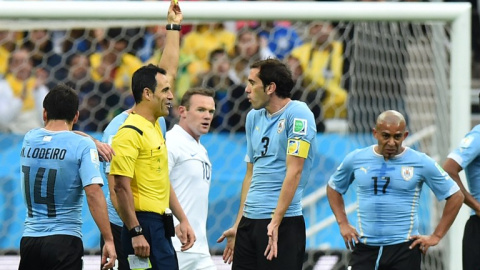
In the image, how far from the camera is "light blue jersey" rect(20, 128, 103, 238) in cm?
614

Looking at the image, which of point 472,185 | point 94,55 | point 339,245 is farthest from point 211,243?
point 472,185

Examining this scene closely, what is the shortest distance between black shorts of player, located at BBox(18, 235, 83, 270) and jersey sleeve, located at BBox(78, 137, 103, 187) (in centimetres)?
41

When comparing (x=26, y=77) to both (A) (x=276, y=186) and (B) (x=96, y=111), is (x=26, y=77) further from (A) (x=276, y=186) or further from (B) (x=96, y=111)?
(A) (x=276, y=186)

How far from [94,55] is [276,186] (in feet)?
10.9

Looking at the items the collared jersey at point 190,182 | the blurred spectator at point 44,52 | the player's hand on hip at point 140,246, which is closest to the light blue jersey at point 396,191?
the collared jersey at point 190,182

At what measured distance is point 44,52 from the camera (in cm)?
940

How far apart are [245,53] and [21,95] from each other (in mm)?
2169

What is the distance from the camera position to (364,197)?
7.09 metres

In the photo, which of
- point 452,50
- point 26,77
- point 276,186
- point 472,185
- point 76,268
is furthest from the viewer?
point 26,77

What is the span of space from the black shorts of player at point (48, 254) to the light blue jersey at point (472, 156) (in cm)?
295

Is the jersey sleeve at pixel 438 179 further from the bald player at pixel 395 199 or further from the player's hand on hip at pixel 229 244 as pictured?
the player's hand on hip at pixel 229 244

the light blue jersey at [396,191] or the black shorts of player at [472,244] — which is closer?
the light blue jersey at [396,191]

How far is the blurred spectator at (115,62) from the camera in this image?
923 cm

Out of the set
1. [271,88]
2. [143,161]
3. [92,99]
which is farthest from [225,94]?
Answer: [143,161]
